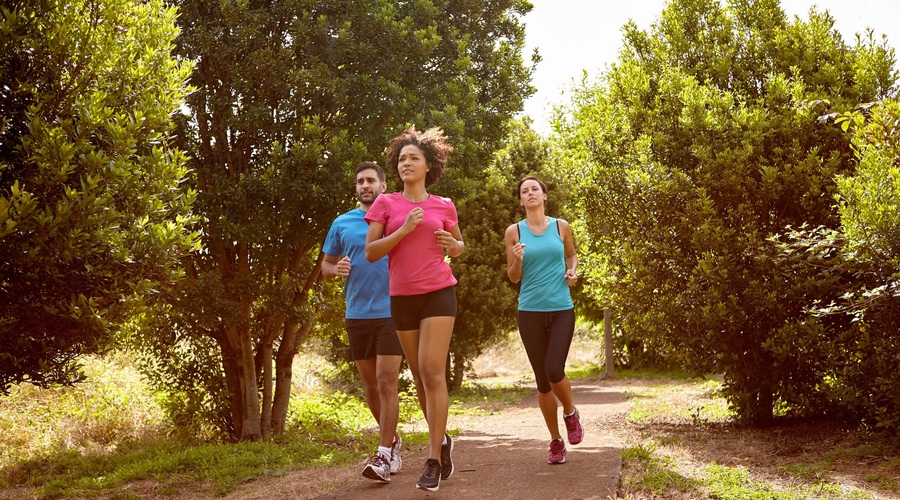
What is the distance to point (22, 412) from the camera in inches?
494

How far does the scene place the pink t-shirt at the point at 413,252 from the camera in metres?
5.61

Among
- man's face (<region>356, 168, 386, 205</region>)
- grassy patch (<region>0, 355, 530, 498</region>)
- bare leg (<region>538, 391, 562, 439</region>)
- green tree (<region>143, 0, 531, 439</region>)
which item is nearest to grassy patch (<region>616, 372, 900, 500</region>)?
bare leg (<region>538, 391, 562, 439</region>)

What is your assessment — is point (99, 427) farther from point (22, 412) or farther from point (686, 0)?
point (686, 0)

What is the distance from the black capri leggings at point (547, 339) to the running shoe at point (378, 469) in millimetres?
1385

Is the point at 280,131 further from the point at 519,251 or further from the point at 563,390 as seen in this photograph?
the point at 563,390

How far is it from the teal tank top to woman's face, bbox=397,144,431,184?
1.14 metres

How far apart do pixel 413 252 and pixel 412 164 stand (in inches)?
25.5

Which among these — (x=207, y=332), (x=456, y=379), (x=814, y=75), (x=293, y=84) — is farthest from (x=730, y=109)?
(x=456, y=379)

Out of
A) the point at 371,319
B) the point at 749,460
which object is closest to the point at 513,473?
the point at 371,319

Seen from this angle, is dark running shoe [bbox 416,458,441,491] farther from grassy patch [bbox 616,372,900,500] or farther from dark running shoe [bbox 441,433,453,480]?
grassy patch [bbox 616,372,900,500]

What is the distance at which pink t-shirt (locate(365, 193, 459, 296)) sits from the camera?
5.61 m

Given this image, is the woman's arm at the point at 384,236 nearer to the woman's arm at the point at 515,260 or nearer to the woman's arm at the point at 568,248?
the woman's arm at the point at 515,260

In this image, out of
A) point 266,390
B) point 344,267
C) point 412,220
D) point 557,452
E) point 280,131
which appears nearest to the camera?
point 412,220

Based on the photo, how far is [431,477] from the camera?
5.49 m
